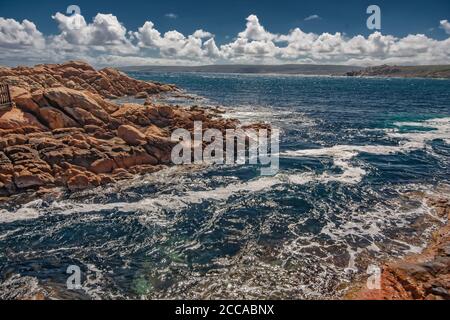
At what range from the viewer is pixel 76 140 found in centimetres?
3186

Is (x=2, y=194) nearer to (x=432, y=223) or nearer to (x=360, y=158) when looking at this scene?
(x=432, y=223)

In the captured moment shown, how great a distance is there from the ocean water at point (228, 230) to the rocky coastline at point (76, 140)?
2.24 m

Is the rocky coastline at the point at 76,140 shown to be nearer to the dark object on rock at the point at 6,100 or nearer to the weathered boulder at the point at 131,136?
the weathered boulder at the point at 131,136

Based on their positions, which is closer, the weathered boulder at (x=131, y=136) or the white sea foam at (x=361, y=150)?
the white sea foam at (x=361, y=150)

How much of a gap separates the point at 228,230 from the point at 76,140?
19087 millimetres

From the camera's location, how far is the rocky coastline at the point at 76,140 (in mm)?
27672

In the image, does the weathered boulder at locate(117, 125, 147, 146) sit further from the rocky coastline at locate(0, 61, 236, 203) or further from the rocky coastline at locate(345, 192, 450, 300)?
the rocky coastline at locate(345, 192, 450, 300)

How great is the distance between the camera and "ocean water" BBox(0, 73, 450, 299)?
1633cm

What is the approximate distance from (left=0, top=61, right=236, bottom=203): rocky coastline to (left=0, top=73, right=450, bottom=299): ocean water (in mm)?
2243

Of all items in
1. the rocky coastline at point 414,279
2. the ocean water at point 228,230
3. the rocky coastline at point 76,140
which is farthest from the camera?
the rocky coastline at point 76,140

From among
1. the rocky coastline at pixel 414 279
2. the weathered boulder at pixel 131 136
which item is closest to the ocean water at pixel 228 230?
the rocky coastline at pixel 414 279

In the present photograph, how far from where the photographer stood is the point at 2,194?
2588 centimetres

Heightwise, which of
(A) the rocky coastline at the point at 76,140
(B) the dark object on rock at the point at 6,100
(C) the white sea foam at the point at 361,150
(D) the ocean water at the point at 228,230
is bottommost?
(D) the ocean water at the point at 228,230

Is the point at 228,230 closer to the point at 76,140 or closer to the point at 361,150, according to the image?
the point at 76,140
